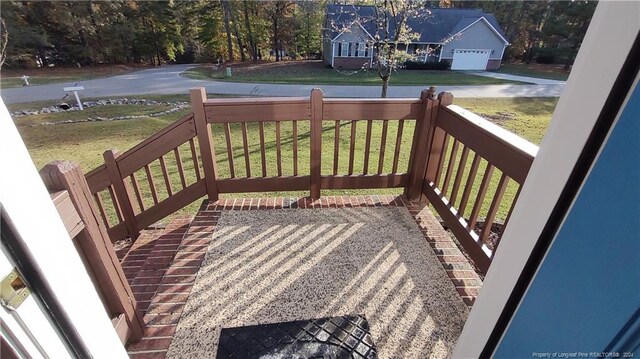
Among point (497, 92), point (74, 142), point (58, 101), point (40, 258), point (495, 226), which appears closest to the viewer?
point (40, 258)

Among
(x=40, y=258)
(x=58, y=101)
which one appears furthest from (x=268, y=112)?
(x=58, y=101)

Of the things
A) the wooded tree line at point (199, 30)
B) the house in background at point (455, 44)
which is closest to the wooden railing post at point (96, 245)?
the wooded tree line at point (199, 30)

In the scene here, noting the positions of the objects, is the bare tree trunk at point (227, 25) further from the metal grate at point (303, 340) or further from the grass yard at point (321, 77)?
the metal grate at point (303, 340)

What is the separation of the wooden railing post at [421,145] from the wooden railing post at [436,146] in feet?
0.11

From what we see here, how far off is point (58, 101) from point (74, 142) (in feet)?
20.6

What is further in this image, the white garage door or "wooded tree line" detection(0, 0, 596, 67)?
the white garage door

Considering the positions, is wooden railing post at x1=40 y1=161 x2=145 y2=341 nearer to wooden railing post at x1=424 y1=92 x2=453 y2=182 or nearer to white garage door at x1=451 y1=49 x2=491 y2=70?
wooden railing post at x1=424 y1=92 x2=453 y2=182

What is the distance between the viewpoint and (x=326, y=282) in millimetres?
2180

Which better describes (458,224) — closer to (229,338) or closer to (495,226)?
(495,226)

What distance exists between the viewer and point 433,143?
9.39 ft

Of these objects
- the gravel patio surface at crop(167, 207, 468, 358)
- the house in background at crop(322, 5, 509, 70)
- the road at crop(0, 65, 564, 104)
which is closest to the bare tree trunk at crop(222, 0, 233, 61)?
the house in background at crop(322, 5, 509, 70)

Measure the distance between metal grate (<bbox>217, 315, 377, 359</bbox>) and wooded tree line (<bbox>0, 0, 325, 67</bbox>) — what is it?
22753 millimetres

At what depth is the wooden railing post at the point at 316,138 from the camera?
2721 millimetres

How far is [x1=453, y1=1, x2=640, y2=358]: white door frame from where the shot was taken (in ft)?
2.12
